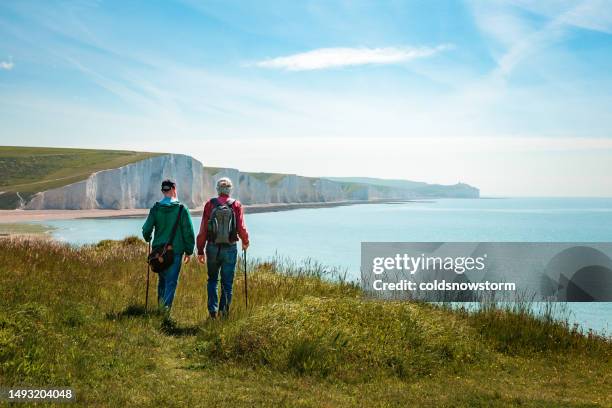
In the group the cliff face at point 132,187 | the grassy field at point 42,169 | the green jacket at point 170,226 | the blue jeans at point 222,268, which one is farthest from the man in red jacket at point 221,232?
the grassy field at point 42,169

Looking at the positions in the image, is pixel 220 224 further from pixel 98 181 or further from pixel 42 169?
pixel 42 169

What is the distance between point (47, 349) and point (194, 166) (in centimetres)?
12185

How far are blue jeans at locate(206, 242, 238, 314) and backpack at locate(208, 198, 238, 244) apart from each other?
0.17 meters

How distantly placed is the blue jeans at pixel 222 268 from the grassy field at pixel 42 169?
110 metres

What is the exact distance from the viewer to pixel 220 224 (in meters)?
9.38

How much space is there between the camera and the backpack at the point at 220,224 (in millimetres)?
9359

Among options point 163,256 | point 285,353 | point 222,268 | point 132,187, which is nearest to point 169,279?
point 163,256

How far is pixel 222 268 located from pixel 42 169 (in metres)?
149

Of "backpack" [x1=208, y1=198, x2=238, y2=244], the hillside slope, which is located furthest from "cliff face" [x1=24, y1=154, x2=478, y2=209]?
"backpack" [x1=208, y1=198, x2=238, y2=244]

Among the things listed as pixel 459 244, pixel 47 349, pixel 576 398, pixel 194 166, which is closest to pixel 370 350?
pixel 576 398

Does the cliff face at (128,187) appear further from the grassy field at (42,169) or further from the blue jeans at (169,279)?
the blue jeans at (169,279)

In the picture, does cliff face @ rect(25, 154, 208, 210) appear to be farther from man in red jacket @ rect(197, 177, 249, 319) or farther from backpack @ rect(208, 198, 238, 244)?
backpack @ rect(208, 198, 238, 244)

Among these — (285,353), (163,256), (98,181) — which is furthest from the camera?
(98,181)

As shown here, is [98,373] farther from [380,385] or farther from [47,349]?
[380,385]
